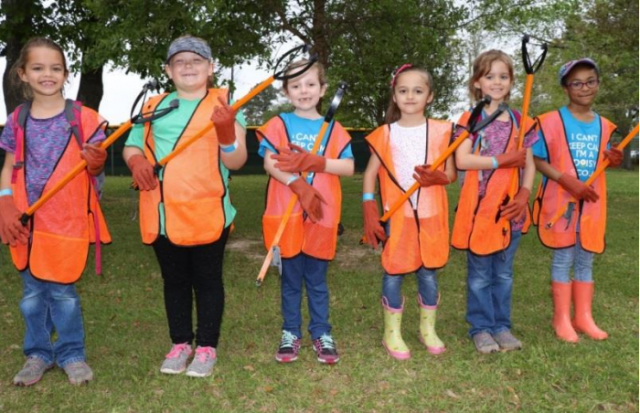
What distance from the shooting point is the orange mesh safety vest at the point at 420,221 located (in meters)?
4.22

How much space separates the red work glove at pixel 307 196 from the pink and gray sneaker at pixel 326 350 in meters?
0.92

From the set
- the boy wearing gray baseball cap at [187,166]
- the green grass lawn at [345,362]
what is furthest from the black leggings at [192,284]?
the green grass lawn at [345,362]

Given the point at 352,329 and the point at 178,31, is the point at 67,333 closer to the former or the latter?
the point at 352,329

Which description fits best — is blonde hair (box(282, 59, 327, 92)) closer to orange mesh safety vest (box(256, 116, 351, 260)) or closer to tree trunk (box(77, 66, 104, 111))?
orange mesh safety vest (box(256, 116, 351, 260))

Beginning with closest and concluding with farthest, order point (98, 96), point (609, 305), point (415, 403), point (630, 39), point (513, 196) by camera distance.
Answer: point (415, 403) < point (513, 196) < point (609, 305) < point (630, 39) < point (98, 96)

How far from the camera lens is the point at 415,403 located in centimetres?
374

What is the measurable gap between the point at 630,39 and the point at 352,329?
374 inches

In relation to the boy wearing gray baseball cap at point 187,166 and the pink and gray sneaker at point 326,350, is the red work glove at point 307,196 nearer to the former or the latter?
the boy wearing gray baseball cap at point 187,166

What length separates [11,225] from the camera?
375 cm

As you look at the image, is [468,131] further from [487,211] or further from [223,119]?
[223,119]

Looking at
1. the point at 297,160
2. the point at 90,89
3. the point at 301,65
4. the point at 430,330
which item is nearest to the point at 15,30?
the point at 90,89

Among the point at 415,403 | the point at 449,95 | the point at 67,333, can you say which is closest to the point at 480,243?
the point at 415,403

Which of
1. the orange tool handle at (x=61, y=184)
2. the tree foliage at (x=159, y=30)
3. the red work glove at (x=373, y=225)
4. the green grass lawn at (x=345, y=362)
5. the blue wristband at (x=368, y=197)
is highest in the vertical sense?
the tree foliage at (x=159, y=30)

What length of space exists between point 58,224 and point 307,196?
4.86ft
